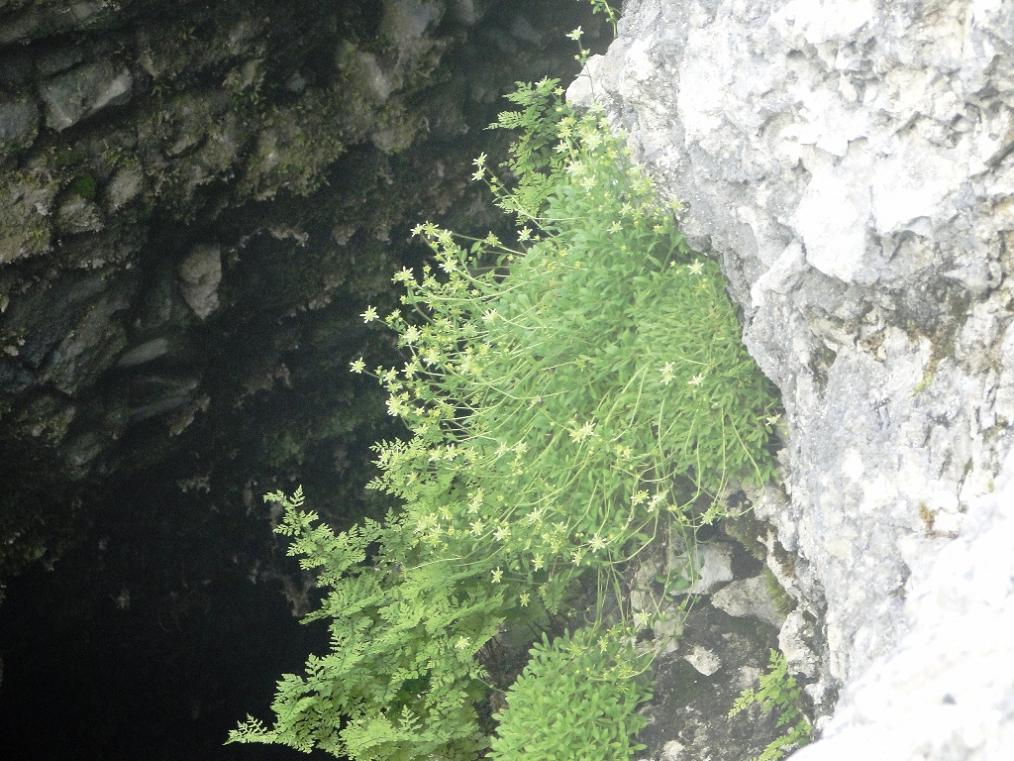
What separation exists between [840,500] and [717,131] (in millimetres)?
1351

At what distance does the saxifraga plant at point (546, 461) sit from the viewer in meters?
4.01

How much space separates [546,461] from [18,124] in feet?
10.6

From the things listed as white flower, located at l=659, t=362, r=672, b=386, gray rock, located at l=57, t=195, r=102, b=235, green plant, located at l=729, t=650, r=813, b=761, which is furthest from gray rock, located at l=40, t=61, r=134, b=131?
green plant, located at l=729, t=650, r=813, b=761

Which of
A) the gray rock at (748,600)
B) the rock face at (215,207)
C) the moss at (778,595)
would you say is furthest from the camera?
the rock face at (215,207)

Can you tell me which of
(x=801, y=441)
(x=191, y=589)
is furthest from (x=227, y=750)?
(x=801, y=441)

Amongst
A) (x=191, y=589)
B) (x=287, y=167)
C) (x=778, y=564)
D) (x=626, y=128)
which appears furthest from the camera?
(x=191, y=589)

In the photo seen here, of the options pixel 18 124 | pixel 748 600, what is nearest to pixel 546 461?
pixel 748 600

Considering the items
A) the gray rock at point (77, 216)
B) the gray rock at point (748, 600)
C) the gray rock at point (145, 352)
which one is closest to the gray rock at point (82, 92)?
the gray rock at point (77, 216)

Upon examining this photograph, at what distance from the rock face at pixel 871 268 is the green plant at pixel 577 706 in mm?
791

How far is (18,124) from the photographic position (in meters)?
5.09

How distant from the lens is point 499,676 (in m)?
5.00

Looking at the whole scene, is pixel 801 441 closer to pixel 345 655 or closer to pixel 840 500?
pixel 840 500

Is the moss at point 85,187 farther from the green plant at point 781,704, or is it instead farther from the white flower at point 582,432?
the green plant at point 781,704

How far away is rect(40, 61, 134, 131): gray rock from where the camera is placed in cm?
512
